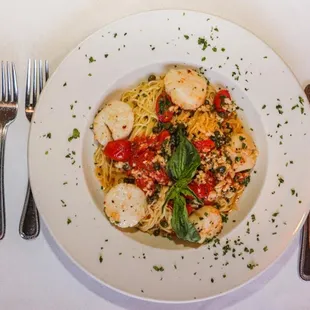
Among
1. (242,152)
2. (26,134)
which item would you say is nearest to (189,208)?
(242,152)

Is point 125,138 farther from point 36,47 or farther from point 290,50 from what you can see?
point 290,50

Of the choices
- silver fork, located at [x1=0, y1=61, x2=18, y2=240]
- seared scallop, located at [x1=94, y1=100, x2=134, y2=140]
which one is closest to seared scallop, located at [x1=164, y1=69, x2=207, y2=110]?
seared scallop, located at [x1=94, y1=100, x2=134, y2=140]

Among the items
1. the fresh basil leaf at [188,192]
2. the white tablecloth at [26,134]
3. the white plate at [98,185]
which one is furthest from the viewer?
the white tablecloth at [26,134]

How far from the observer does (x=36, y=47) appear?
120 inches

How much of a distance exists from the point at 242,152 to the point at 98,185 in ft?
2.93

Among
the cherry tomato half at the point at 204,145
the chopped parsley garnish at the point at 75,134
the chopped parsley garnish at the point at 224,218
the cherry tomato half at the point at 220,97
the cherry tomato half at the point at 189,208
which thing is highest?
the cherry tomato half at the point at 220,97

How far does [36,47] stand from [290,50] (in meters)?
1.62

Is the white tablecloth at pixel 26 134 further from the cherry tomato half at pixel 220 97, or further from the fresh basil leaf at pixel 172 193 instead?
the fresh basil leaf at pixel 172 193

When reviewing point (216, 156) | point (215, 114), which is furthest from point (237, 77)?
point (216, 156)

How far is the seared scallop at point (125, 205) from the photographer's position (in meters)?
2.79

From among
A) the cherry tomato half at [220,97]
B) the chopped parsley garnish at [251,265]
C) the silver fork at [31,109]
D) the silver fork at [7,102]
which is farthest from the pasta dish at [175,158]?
the silver fork at [7,102]

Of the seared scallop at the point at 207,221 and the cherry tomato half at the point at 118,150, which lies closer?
the seared scallop at the point at 207,221

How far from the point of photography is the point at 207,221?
2787 mm

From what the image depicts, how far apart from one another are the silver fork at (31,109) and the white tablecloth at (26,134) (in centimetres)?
5
